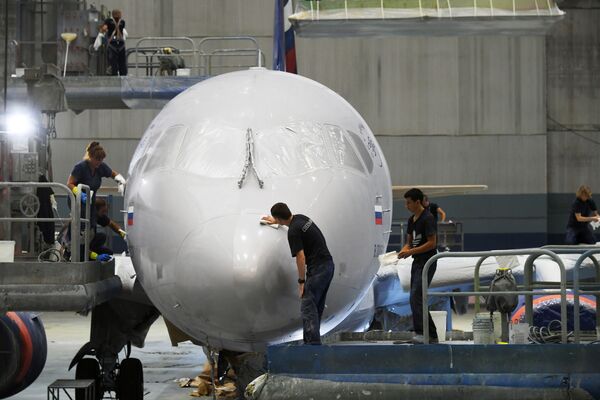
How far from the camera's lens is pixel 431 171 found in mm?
35375

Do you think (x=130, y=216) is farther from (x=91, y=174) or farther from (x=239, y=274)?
(x=91, y=174)

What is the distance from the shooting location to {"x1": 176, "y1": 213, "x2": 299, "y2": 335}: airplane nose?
9.11 meters

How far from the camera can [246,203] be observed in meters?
9.61

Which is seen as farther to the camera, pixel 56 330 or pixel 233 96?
pixel 56 330

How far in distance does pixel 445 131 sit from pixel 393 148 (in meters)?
1.63

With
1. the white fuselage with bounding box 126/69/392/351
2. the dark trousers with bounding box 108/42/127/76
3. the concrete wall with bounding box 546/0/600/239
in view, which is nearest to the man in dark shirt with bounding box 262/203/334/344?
the white fuselage with bounding box 126/69/392/351

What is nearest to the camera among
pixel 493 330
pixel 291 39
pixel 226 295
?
pixel 226 295

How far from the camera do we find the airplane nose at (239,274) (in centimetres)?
911

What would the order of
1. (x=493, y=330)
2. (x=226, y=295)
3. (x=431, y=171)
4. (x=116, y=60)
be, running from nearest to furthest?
(x=226, y=295)
(x=493, y=330)
(x=116, y=60)
(x=431, y=171)

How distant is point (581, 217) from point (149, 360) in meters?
8.52

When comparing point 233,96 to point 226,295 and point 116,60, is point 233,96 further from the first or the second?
point 116,60

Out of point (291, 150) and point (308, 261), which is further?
point (291, 150)

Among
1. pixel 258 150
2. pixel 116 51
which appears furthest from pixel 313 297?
pixel 116 51

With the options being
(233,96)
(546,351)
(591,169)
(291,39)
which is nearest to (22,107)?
(233,96)
